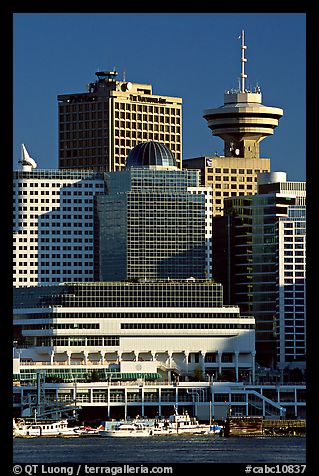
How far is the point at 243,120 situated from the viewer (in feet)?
592

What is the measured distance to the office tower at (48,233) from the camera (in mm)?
157625

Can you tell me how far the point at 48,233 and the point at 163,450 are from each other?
81073 millimetres

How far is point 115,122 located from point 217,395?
6360 centimetres

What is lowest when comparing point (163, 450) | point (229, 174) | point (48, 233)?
point (163, 450)

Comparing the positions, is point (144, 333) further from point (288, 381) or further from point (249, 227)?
point (249, 227)

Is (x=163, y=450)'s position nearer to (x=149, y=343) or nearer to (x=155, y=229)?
(x=149, y=343)

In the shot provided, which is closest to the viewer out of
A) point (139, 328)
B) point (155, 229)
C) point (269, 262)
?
point (139, 328)

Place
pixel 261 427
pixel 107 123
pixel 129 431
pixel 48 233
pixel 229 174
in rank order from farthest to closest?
pixel 107 123, pixel 229 174, pixel 48 233, pixel 261 427, pixel 129 431

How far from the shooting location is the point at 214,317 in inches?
5389

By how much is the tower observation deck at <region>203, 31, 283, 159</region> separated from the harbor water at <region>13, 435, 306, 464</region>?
81.1 m

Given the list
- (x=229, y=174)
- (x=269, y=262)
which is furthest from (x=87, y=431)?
(x=229, y=174)

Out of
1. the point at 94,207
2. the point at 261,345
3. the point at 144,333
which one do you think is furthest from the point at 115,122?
the point at 144,333

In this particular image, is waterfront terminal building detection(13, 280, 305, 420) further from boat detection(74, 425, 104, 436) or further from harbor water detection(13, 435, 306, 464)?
harbor water detection(13, 435, 306, 464)
